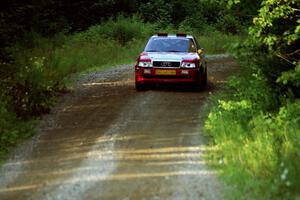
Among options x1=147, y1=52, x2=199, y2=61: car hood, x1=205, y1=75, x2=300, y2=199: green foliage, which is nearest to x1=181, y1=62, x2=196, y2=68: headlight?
x1=147, y1=52, x2=199, y2=61: car hood


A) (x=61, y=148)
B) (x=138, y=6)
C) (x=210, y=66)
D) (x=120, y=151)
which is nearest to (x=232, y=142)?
(x=120, y=151)

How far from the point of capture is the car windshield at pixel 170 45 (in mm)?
17672

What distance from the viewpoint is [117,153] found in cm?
1027

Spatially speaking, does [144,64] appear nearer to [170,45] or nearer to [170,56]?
[170,56]

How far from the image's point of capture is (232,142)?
998 cm

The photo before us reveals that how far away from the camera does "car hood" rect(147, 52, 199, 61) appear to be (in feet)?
55.0

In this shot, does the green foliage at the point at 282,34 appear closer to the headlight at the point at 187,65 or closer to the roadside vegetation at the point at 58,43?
the roadside vegetation at the point at 58,43

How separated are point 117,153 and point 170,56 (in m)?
7.09

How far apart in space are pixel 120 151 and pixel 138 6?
30.7 m

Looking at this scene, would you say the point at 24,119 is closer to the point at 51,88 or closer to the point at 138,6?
the point at 51,88

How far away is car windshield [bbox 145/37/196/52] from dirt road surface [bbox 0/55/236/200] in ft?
5.27

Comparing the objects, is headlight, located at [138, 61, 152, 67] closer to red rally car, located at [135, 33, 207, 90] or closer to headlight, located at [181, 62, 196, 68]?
red rally car, located at [135, 33, 207, 90]

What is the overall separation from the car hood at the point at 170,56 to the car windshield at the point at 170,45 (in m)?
0.44

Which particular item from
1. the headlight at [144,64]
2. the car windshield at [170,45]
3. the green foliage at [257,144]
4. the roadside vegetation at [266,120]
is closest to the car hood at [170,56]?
the headlight at [144,64]
